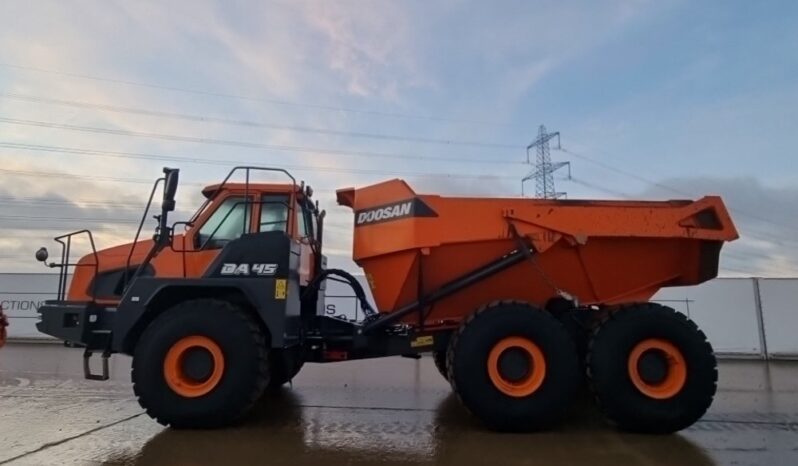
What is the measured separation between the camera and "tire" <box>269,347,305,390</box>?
697 centimetres

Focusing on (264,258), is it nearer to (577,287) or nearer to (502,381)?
(502,381)

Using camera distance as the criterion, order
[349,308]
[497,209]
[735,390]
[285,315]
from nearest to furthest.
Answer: [285,315]
[497,209]
[735,390]
[349,308]

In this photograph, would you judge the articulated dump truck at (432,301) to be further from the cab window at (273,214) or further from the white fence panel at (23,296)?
the white fence panel at (23,296)

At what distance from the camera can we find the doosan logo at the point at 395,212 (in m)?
6.55

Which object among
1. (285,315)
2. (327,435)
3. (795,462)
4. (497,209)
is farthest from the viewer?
(497,209)

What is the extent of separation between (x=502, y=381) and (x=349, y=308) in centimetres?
1103

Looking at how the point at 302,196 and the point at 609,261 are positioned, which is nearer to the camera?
the point at 609,261

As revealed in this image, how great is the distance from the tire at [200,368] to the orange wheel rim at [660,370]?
13.1ft

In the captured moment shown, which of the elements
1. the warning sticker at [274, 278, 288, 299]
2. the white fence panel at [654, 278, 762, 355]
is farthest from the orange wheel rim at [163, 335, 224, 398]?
the white fence panel at [654, 278, 762, 355]

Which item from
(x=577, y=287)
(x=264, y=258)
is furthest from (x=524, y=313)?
(x=264, y=258)

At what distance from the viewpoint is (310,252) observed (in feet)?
A: 24.9

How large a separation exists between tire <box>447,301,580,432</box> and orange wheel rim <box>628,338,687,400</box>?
26.5 inches

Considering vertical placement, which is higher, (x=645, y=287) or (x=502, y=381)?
(x=645, y=287)

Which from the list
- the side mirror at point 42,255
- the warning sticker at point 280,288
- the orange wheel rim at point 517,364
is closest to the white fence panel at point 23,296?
the side mirror at point 42,255
